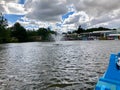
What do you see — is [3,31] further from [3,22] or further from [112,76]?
[112,76]

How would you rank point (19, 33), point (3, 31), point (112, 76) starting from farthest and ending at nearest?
point (19, 33) → point (3, 31) → point (112, 76)

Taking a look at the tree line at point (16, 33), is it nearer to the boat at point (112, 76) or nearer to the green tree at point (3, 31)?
the green tree at point (3, 31)

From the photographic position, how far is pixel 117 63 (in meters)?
3.86

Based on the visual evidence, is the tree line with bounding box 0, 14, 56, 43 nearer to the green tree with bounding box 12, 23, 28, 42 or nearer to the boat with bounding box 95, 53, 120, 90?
the green tree with bounding box 12, 23, 28, 42

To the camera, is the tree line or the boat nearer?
the boat

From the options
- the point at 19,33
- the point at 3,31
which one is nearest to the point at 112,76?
the point at 3,31

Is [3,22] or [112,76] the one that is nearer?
[112,76]

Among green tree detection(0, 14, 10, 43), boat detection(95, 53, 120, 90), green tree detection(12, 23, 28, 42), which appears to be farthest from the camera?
green tree detection(12, 23, 28, 42)

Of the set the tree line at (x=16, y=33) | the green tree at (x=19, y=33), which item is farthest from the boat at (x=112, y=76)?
the green tree at (x=19, y=33)

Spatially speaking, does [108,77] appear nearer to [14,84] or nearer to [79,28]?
[14,84]

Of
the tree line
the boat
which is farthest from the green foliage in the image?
the boat

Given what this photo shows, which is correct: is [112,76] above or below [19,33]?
below

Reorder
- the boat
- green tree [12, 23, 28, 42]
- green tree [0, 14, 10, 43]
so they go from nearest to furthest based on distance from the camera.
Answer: the boat
green tree [0, 14, 10, 43]
green tree [12, 23, 28, 42]

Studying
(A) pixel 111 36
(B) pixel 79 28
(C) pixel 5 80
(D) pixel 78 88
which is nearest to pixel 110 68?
(D) pixel 78 88
